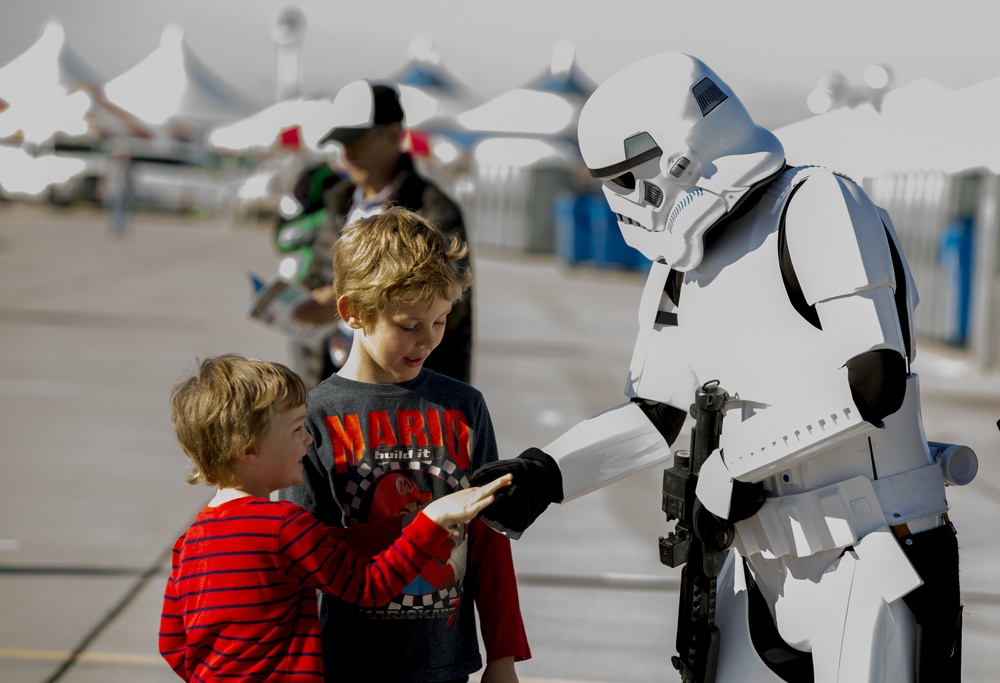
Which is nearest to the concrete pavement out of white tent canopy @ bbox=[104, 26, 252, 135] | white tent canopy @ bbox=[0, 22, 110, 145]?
white tent canopy @ bbox=[0, 22, 110, 145]

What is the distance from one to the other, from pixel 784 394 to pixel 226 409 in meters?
0.96

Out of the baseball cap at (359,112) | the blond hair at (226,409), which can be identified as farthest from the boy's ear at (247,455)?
the baseball cap at (359,112)

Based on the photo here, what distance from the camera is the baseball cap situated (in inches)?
151

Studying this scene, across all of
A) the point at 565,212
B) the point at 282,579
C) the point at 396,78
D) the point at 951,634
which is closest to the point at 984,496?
the point at 951,634

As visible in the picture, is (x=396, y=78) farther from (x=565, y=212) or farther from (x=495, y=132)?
(x=565, y=212)

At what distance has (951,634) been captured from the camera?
7.09 ft

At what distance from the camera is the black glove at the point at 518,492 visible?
2090 mm

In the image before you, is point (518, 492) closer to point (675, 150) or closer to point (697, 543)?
point (697, 543)

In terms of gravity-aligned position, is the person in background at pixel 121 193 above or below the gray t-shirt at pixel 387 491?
below

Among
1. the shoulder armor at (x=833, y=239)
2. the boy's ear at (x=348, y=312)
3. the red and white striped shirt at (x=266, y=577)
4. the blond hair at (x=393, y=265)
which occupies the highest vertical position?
the shoulder armor at (x=833, y=239)

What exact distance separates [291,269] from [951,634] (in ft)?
9.76

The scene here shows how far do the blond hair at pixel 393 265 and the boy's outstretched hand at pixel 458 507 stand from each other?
0.38 meters

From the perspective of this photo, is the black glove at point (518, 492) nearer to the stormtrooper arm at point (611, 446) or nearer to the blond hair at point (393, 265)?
the stormtrooper arm at point (611, 446)

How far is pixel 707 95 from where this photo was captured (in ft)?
7.26
